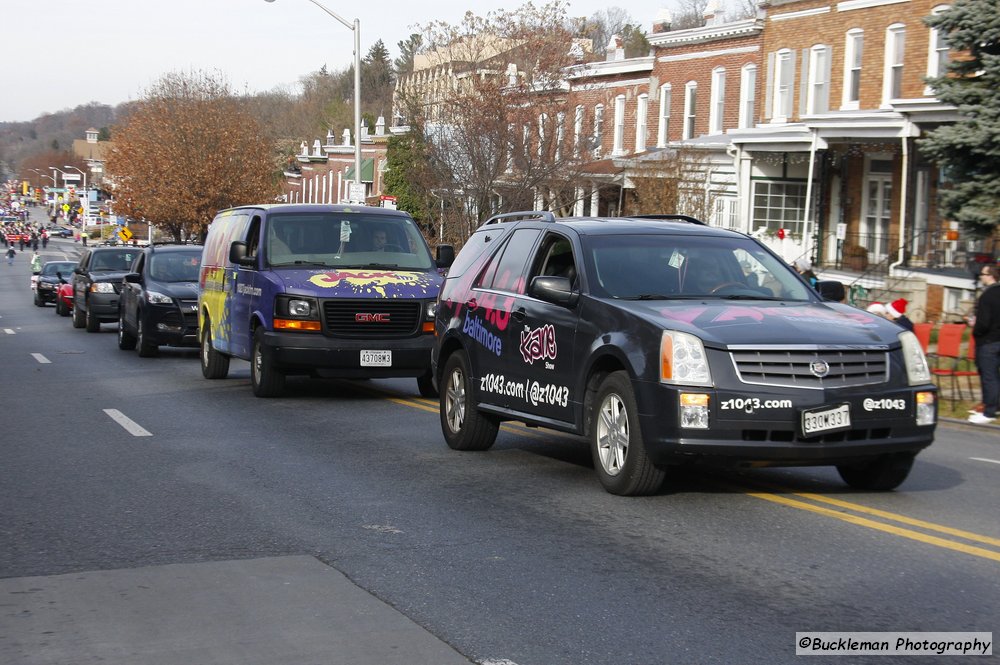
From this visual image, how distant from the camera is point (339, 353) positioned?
14.8m

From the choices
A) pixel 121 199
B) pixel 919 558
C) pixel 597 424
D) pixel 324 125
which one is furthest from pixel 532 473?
pixel 324 125

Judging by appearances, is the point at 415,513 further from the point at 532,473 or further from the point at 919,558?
the point at 919,558

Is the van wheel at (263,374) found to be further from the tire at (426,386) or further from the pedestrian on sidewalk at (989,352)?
the pedestrian on sidewalk at (989,352)

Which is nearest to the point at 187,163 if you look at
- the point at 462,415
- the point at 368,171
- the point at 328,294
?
the point at 368,171

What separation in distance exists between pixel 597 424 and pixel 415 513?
4.60ft

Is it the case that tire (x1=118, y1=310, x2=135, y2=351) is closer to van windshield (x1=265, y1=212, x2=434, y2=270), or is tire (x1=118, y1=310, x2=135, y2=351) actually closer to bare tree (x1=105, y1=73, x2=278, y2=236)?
van windshield (x1=265, y1=212, x2=434, y2=270)

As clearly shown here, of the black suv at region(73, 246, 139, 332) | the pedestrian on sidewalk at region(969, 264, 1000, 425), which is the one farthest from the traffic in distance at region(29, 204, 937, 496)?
the black suv at region(73, 246, 139, 332)

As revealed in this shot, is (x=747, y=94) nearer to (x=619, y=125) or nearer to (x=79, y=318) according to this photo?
(x=619, y=125)

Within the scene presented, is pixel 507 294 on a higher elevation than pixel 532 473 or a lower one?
higher

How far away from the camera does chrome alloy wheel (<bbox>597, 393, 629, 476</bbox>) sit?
8594 millimetres

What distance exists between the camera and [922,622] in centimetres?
579

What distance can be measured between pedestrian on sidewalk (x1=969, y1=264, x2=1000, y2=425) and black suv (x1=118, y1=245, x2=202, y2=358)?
12.6 m

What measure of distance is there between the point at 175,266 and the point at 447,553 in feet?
56.9

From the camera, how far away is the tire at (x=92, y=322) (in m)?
29.1
